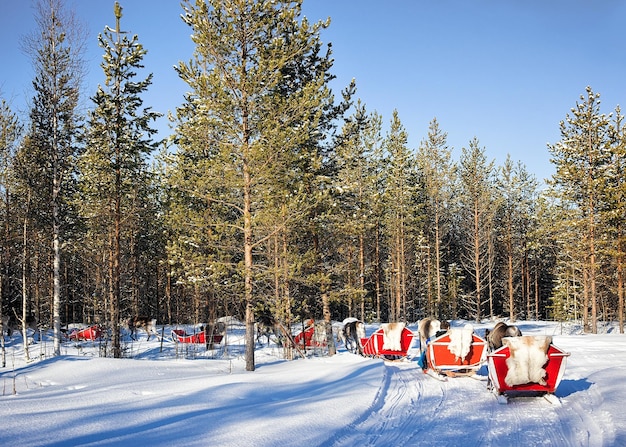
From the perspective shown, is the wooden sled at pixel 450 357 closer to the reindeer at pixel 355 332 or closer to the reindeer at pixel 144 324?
the reindeer at pixel 355 332

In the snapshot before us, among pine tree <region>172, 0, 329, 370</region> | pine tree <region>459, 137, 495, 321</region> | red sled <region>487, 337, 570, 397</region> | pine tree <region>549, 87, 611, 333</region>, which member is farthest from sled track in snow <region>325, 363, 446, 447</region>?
pine tree <region>459, 137, 495, 321</region>

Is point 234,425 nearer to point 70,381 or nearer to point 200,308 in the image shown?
point 70,381

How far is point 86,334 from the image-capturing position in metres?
29.8

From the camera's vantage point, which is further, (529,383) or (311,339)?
(311,339)

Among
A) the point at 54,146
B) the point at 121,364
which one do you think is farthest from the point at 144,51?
the point at 121,364

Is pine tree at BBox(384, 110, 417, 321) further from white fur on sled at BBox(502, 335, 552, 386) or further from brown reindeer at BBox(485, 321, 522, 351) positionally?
white fur on sled at BBox(502, 335, 552, 386)

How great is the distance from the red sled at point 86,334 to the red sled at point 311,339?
42.6ft

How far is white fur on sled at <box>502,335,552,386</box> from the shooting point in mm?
8242

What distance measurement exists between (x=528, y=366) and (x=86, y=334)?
28.2 m

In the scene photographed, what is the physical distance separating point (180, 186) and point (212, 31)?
432 cm

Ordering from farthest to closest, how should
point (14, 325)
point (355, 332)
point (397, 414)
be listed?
point (14, 325) → point (355, 332) → point (397, 414)

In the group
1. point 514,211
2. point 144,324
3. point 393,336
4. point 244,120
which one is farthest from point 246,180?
point 514,211

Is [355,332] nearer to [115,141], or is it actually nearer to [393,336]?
[393,336]

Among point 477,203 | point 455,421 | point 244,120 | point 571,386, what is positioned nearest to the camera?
point 455,421
